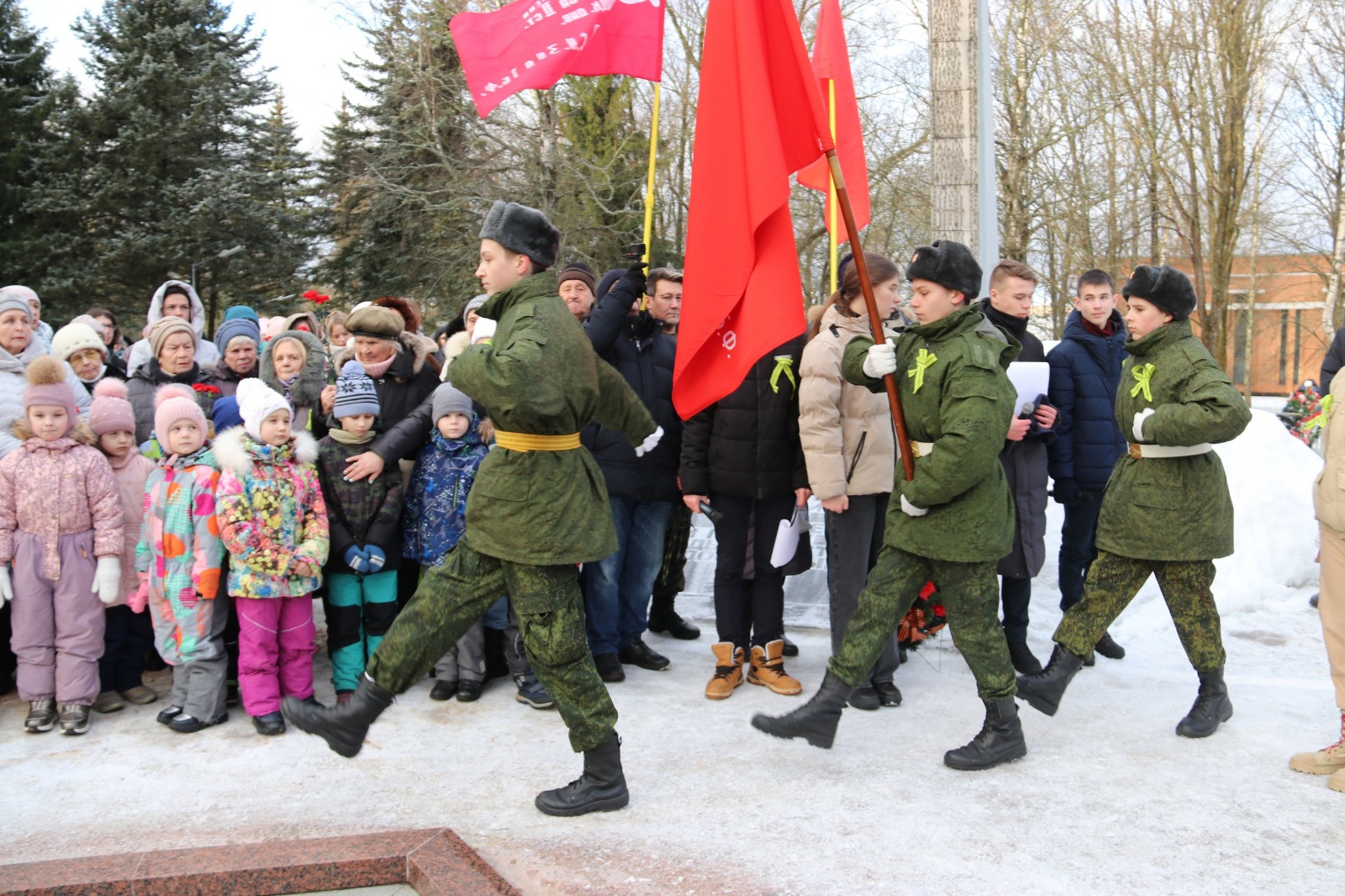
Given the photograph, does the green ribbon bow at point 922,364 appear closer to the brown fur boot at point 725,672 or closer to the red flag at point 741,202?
the red flag at point 741,202

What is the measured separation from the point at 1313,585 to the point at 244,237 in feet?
93.1

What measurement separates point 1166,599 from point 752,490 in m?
1.88

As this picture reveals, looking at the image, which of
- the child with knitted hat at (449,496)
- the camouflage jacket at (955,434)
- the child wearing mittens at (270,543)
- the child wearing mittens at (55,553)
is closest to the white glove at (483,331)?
the child with knitted hat at (449,496)

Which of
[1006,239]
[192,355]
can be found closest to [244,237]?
[1006,239]

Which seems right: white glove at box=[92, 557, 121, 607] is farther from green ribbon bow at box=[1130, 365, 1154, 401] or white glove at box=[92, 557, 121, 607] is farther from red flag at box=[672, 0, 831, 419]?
green ribbon bow at box=[1130, 365, 1154, 401]

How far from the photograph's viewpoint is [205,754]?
14.5ft

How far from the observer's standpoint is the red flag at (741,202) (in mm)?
4035

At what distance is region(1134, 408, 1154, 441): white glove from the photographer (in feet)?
14.6

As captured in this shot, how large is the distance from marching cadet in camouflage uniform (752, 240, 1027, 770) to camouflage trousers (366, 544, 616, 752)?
74cm

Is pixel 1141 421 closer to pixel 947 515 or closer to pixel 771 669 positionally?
pixel 947 515

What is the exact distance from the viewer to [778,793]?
3.98 m

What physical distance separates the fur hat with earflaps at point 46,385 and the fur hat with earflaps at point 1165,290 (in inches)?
184

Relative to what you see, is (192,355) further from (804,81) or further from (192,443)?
(804,81)

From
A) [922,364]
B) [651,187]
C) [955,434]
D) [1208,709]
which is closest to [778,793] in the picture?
[955,434]
